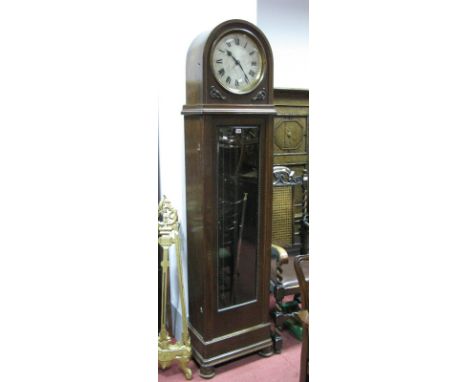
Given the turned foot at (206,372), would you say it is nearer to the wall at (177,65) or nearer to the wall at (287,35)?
the wall at (177,65)

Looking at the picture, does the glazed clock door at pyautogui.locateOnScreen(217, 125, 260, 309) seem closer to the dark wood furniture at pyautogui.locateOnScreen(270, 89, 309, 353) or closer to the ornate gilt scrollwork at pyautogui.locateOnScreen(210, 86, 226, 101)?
the ornate gilt scrollwork at pyautogui.locateOnScreen(210, 86, 226, 101)

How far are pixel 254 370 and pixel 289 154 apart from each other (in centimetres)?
201

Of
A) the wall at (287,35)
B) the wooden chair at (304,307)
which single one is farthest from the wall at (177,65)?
the wall at (287,35)

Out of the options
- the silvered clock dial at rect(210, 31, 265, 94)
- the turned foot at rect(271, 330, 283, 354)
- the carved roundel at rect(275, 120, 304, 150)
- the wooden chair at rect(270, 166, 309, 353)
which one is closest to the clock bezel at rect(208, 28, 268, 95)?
the silvered clock dial at rect(210, 31, 265, 94)

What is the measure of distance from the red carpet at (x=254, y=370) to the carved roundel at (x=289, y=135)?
6.11ft

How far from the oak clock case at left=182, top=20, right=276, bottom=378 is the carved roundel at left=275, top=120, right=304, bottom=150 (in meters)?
1.52

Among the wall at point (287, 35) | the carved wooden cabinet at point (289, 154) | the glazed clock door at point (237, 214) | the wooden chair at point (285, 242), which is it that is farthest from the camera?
the carved wooden cabinet at point (289, 154)

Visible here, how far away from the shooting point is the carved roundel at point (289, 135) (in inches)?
142
